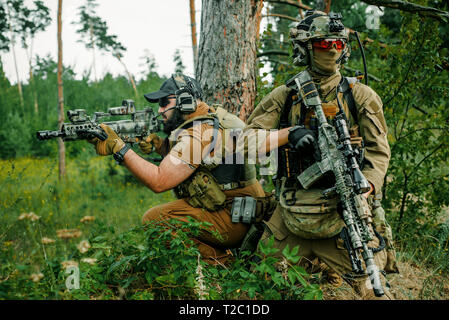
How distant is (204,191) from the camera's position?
3.21 meters

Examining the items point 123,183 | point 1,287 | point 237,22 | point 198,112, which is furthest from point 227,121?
point 123,183

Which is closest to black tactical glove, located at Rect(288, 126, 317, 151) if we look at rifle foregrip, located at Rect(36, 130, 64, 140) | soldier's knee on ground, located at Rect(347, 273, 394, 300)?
soldier's knee on ground, located at Rect(347, 273, 394, 300)

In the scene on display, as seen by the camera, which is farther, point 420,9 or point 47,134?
point 420,9

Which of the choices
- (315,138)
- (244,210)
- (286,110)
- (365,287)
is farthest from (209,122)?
(365,287)

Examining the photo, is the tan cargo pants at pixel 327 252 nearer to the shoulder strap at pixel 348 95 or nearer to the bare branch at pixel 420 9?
the shoulder strap at pixel 348 95

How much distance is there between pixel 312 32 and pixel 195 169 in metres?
1.42

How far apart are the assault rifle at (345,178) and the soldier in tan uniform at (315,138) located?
113mm

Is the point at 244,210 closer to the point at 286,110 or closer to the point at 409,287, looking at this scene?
the point at 286,110

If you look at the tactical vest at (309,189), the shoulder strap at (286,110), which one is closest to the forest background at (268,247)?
the tactical vest at (309,189)

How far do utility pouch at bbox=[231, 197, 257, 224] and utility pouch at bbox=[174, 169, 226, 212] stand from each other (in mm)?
125

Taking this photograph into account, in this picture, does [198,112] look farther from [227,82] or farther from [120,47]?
[120,47]

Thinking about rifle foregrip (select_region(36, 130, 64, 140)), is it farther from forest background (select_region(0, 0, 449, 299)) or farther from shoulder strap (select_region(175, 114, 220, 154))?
shoulder strap (select_region(175, 114, 220, 154))
